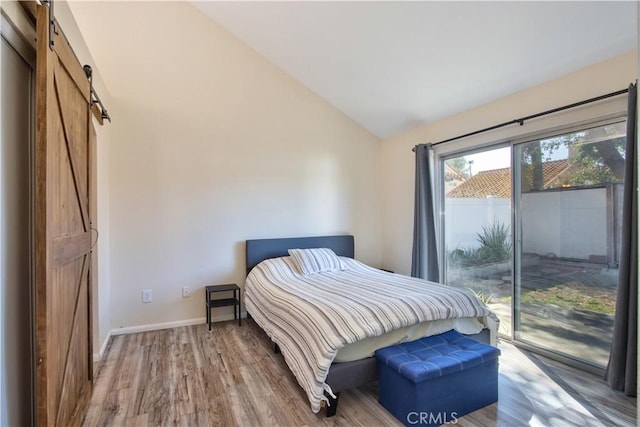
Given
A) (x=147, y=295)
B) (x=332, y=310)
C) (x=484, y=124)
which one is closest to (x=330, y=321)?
(x=332, y=310)

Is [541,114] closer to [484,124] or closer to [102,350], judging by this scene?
[484,124]

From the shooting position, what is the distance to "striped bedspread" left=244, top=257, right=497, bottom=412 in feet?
6.65

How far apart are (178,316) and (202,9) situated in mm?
3438

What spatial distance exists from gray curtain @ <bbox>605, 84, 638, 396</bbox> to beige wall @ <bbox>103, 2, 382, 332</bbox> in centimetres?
296

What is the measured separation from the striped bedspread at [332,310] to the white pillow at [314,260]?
22 cm

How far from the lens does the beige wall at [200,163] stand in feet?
11.4

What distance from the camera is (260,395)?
226cm

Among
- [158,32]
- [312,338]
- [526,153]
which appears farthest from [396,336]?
[158,32]

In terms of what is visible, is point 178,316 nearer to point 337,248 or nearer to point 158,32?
point 337,248

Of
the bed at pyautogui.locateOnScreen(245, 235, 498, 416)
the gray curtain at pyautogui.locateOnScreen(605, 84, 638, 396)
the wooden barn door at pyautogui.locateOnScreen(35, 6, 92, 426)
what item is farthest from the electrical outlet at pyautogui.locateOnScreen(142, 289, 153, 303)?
the gray curtain at pyautogui.locateOnScreen(605, 84, 638, 396)

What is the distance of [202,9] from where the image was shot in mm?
3646

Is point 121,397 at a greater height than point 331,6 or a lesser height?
lesser

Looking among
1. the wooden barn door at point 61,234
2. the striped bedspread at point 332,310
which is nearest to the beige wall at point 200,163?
the striped bedspread at point 332,310

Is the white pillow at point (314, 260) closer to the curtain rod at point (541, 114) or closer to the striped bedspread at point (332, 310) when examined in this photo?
the striped bedspread at point (332, 310)
